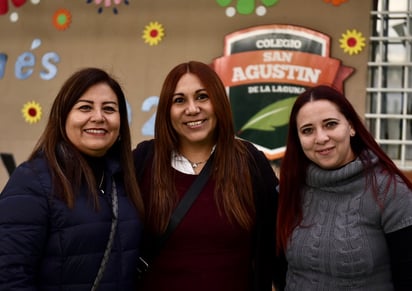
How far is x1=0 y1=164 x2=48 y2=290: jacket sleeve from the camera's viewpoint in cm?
131

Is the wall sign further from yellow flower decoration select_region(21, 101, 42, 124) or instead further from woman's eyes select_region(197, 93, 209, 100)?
woman's eyes select_region(197, 93, 209, 100)

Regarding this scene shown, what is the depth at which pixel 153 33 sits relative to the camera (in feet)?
14.1

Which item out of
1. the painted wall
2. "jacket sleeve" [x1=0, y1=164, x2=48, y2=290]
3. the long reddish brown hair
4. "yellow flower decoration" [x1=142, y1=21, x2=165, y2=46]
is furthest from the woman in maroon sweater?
"yellow flower decoration" [x1=142, y1=21, x2=165, y2=46]

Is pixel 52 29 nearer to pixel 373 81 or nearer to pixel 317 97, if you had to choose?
pixel 373 81

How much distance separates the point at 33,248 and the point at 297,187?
93 centimetres

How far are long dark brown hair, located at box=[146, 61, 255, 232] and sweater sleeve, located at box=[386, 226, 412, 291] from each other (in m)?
0.58

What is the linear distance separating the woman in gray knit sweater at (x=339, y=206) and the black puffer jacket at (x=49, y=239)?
1.99 ft

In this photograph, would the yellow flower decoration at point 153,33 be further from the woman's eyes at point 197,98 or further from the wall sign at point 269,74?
the woman's eyes at point 197,98

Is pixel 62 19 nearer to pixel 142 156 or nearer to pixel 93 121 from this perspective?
pixel 142 156

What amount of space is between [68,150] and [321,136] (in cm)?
85

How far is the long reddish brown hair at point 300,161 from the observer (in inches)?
61.6

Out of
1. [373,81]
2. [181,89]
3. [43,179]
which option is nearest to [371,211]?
[181,89]

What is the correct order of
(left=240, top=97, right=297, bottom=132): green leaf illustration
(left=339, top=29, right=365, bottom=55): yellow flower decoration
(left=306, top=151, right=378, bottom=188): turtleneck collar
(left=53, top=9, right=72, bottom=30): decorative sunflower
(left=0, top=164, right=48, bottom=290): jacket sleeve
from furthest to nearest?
1. (left=53, top=9, right=72, bottom=30): decorative sunflower
2. (left=240, top=97, right=297, bottom=132): green leaf illustration
3. (left=339, top=29, right=365, bottom=55): yellow flower decoration
4. (left=306, top=151, right=378, bottom=188): turtleneck collar
5. (left=0, top=164, right=48, bottom=290): jacket sleeve

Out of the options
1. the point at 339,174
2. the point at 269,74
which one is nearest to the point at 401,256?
the point at 339,174
